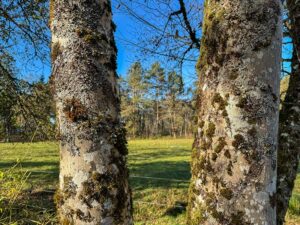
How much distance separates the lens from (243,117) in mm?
1130

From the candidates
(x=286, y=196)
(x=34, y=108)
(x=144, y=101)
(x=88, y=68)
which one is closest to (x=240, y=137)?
(x=88, y=68)

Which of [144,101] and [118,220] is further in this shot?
[144,101]

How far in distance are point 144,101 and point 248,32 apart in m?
51.7

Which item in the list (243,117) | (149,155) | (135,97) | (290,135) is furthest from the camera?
(135,97)

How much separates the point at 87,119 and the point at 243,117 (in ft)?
1.90

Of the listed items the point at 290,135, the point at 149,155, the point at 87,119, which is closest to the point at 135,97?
the point at 149,155

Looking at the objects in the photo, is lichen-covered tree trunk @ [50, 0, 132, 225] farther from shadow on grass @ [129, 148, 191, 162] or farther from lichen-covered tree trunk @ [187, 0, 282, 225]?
shadow on grass @ [129, 148, 191, 162]

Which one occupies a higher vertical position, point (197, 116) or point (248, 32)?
point (248, 32)

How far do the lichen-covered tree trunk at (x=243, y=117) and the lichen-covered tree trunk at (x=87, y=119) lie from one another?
0.36 meters

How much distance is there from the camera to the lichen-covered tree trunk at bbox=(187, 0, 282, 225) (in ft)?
3.66

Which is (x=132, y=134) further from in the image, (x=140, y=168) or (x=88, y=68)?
(x=88, y=68)

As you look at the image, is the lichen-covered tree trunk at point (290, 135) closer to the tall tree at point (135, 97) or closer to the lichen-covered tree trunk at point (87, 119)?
the lichen-covered tree trunk at point (87, 119)

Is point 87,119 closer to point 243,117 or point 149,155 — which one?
point 243,117

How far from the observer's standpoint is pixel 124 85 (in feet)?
176
